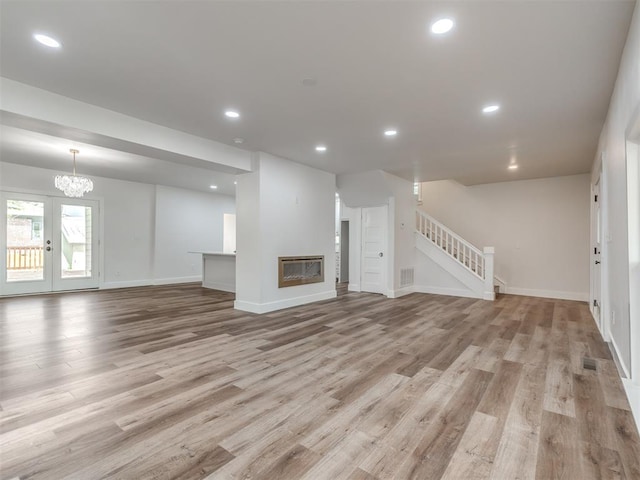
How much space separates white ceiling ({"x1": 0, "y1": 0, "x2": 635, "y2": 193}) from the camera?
2.05 meters

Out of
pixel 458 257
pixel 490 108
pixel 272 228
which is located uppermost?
pixel 490 108

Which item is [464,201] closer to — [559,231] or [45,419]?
[559,231]

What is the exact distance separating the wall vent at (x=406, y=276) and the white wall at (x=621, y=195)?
3822mm

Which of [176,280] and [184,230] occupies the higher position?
[184,230]

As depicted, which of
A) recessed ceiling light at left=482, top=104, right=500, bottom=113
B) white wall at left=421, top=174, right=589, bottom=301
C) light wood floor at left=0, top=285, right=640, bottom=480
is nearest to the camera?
light wood floor at left=0, top=285, right=640, bottom=480

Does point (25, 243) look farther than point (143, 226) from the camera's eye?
No

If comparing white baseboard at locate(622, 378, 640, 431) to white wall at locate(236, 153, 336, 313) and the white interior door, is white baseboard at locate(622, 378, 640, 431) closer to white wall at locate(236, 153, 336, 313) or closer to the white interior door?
white wall at locate(236, 153, 336, 313)

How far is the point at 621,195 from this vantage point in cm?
271

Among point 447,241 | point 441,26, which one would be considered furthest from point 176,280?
point 441,26

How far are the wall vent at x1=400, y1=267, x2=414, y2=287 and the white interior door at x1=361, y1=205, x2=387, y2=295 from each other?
1.39ft

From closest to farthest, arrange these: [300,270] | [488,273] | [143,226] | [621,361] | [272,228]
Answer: [621,361]
[272,228]
[300,270]
[488,273]
[143,226]

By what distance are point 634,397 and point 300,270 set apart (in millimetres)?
4631

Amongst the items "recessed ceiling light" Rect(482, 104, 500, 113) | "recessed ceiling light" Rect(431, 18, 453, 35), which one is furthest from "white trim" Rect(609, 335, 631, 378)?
"recessed ceiling light" Rect(431, 18, 453, 35)

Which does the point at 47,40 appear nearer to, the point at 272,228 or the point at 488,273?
the point at 272,228
